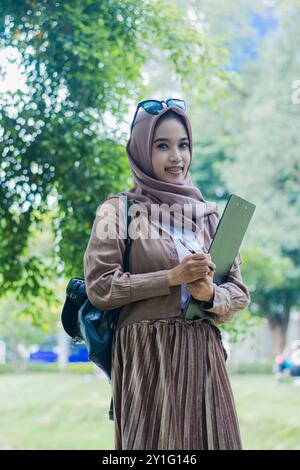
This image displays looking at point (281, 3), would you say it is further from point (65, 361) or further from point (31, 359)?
point (31, 359)

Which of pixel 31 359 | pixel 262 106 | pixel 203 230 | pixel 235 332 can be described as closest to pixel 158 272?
pixel 203 230

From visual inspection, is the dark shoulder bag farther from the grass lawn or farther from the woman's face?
the grass lawn

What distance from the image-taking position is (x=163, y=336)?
5.24 ft

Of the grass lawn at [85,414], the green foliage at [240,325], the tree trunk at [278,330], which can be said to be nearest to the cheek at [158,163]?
the green foliage at [240,325]

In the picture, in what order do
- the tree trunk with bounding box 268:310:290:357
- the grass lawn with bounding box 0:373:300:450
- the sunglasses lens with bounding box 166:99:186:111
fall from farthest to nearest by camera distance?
the tree trunk with bounding box 268:310:290:357 < the grass lawn with bounding box 0:373:300:450 < the sunglasses lens with bounding box 166:99:186:111

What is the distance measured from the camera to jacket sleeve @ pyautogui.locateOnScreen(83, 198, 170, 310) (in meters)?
1.55

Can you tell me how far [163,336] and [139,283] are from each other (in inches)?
5.0

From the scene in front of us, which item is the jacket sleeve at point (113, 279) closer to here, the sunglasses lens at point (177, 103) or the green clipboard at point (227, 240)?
the green clipboard at point (227, 240)

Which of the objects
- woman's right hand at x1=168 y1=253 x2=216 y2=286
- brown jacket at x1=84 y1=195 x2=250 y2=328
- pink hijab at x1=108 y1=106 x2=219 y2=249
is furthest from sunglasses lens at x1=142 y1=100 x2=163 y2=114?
woman's right hand at x1=168 y1=253 x2=216 y2=286

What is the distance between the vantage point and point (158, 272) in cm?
156

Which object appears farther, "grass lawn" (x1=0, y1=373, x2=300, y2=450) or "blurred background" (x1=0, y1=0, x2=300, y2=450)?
"grass lawn" (x1=0, y1=373, x2=300, y2=450)

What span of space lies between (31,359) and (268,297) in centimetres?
349

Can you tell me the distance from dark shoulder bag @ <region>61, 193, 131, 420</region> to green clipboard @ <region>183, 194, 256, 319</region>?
17 centimetres

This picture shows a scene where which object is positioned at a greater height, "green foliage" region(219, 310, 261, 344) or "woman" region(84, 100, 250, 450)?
"woman" region(84, 100, 250, 450)
